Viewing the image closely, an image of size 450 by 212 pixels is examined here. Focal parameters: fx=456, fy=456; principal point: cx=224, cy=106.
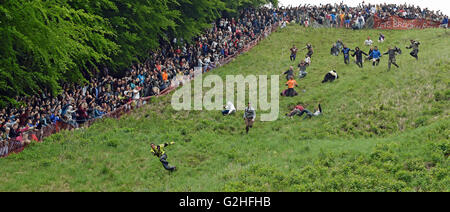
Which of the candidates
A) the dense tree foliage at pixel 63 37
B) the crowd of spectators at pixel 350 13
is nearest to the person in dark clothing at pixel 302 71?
the dense tree foliage at pixel 63 37

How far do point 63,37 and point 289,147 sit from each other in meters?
11.2

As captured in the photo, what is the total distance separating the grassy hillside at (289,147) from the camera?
15.9 metres

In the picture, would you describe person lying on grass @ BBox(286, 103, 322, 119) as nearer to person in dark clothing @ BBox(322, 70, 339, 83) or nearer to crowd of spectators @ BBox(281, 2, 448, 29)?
person in dark clothing @ BBox(322, 70, 339, 83)

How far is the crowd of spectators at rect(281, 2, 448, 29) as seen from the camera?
46.8 meters

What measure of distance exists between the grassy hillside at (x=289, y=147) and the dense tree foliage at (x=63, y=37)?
3.36 metres

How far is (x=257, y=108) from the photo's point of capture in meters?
25.8

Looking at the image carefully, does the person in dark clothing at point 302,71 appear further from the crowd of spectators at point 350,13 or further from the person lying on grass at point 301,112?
the crowd of spectators at point 350,13

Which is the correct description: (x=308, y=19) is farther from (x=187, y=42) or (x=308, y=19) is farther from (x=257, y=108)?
(x=257, y=108)

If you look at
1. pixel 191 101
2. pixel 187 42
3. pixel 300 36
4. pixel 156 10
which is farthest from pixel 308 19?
pixel 191 101

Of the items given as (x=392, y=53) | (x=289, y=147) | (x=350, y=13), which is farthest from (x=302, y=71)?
(x=350, y=13)

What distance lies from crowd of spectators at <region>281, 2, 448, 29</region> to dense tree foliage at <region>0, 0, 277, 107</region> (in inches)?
755

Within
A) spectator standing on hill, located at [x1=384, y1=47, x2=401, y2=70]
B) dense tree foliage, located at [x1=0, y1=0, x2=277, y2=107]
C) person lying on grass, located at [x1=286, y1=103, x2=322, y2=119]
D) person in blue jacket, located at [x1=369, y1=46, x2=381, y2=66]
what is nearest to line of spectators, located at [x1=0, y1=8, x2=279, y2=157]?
dense tree foliage, located at [x1=0, y1=0, x2=277, y2=107]

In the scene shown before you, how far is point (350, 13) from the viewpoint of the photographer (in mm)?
49031

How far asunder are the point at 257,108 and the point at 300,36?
67.5 feet
